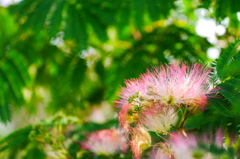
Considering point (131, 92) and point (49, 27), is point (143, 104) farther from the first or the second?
point (49, 27)

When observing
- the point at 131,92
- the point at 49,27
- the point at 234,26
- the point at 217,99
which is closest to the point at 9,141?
the point at 49,27

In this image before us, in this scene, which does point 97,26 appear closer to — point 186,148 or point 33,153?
point 33,153

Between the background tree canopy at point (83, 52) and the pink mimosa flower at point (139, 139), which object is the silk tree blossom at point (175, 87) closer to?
the pink mimosa flower at point (139, 139)

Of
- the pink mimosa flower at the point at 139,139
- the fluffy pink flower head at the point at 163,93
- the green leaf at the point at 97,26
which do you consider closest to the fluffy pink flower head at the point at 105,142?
the pink mimosa flower at the point at 139,139

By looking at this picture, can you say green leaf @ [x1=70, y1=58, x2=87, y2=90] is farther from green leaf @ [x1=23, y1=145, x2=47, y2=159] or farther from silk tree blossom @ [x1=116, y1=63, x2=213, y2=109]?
silk tree blossom @ [x1=116, y1=63, x2=213, y2=109]

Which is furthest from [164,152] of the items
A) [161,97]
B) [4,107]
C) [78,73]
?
[78,73]
